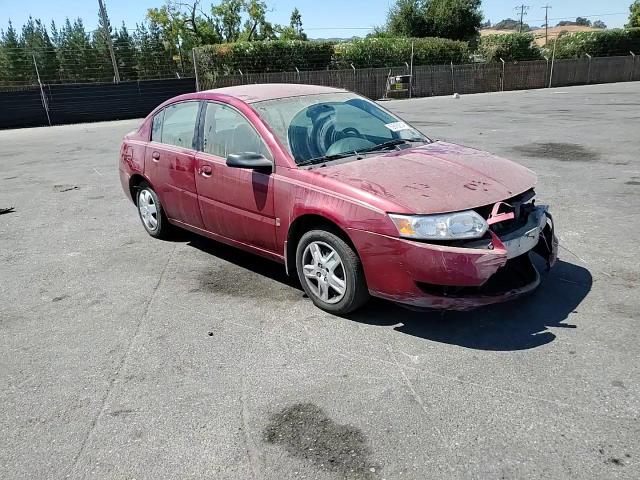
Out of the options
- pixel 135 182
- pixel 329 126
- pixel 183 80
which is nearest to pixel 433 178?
pixel 329 126

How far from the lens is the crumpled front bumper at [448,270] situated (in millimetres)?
3273

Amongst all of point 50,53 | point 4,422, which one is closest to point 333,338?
point 4,422

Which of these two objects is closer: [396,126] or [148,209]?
[396,126]

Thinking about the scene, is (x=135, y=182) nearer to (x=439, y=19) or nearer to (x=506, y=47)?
(x=506, y=47)

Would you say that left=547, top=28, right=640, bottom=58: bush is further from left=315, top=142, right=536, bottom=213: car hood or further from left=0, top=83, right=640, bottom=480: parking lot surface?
left=315, top=142, right=536, bottom=213: car hood

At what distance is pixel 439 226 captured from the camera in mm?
3320

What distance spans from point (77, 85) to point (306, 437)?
937 inches

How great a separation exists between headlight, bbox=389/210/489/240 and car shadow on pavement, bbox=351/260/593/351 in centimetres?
70

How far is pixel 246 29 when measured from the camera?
183ft

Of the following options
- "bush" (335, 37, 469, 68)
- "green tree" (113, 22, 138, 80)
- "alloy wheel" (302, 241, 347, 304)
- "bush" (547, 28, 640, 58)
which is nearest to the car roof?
"alloy wheel" (302, 241, 347, 304)

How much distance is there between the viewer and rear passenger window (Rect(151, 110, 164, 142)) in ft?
18.3

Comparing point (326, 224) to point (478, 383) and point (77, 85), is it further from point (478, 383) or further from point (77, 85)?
point (77, 85)

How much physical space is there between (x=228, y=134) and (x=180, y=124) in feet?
2.85

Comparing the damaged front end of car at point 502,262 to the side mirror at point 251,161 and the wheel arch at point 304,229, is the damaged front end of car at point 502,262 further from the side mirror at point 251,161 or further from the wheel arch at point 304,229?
the side mirror at point 251,161
